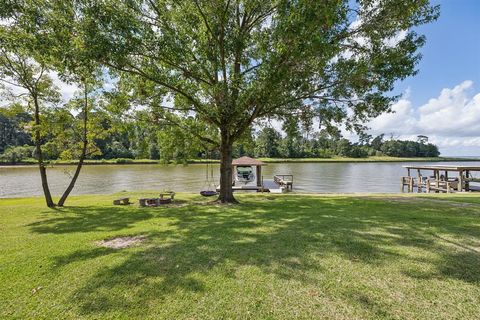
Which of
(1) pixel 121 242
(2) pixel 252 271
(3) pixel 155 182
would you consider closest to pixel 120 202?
(1) pixel 121 242

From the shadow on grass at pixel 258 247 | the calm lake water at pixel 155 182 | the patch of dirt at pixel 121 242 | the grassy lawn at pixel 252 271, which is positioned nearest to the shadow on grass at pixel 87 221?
the shadow on grass at pixel 258 247

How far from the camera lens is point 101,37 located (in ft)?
23.0

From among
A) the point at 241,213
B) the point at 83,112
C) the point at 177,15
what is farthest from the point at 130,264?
the point at 83,112

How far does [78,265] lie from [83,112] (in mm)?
9607

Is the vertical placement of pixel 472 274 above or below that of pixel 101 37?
below

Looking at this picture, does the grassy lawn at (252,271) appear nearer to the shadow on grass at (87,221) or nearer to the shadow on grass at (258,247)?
the shadow on grass at (258,247)

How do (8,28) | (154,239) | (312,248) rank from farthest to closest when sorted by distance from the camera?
(8,28)
(154,239)
(312,248)

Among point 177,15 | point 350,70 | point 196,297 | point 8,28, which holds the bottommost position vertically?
point 196,297

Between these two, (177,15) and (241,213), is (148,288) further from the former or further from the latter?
(177,15)

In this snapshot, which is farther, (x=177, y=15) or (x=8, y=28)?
(x=177, y=15)

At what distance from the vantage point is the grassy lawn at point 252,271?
3000mm

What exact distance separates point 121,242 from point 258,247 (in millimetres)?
2931

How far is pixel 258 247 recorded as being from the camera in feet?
16.2

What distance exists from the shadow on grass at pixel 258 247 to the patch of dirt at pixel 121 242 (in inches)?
9.0
